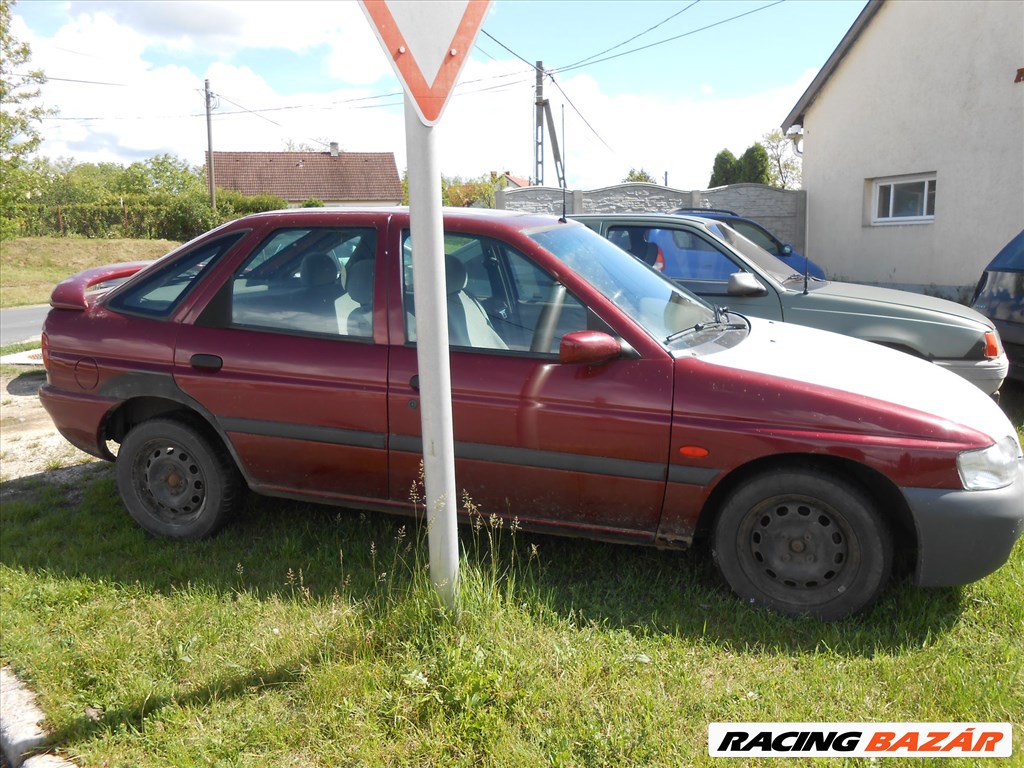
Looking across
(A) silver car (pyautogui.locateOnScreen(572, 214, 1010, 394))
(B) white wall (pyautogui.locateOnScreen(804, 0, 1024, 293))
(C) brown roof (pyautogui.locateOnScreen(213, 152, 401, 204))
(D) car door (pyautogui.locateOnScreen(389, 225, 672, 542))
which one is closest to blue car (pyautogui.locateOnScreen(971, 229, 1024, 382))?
(A) silver car (pyautogui.locateOnScreen(572, 214, 1010, 394))

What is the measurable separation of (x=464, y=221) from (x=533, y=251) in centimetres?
40

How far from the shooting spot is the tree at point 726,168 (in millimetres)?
30594

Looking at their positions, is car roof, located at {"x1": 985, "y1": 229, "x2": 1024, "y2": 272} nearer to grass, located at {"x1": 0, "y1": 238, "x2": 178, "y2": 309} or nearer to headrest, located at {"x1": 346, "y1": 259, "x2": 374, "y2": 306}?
headrest, located at {"x1": 346, "y1": 259, "x2": 374, "y2": 306}

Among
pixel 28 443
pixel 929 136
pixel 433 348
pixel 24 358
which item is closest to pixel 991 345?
pixel 433 348

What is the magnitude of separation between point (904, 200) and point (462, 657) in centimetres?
1527

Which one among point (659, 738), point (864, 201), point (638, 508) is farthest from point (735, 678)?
point (864, 201)

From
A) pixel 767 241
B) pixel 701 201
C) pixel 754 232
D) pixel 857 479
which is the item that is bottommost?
pixel 857 479

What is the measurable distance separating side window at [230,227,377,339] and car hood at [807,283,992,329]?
11.4ft

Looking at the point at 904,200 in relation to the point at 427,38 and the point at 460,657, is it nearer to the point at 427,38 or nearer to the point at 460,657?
the point at 427,38

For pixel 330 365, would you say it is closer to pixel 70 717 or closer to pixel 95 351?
pixel 95 351

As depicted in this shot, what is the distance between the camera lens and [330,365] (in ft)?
13.3

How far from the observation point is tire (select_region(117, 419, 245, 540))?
4.40 meters

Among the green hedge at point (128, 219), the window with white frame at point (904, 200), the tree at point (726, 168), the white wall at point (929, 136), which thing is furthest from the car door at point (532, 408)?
the green hedge at point (128, 219)

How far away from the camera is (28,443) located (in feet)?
21.4
